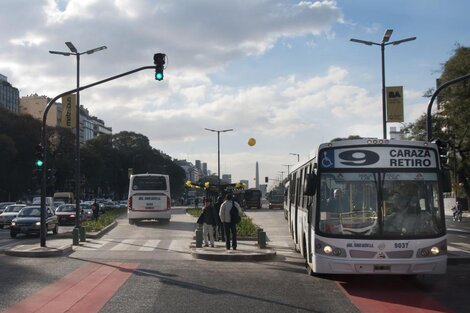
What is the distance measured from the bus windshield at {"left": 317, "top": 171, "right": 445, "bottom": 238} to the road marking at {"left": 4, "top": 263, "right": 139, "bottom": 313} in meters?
4.42

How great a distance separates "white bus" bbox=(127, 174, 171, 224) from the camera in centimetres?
3381

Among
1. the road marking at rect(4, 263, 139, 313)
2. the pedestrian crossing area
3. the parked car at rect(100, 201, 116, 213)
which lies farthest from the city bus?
the road marking at rect(4, 263, 139, 313)

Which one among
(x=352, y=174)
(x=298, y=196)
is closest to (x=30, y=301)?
(x=352, y=174)

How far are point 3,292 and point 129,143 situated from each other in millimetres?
108418

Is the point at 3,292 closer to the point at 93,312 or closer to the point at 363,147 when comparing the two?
the point at 93,312

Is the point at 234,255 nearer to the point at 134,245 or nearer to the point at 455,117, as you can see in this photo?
the point at 134,245

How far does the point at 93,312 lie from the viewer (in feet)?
28.2

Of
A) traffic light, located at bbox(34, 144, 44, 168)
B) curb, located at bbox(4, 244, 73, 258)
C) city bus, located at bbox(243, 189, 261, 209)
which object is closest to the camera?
curb, located at bbox(4, 244, 73, 258)

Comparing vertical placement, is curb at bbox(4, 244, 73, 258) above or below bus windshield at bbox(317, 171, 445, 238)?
below

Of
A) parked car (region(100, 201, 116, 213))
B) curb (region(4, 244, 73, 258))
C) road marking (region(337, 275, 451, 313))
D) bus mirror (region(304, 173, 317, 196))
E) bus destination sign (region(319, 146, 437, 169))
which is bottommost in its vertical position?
road marking (region(337, 275, 451, 313))

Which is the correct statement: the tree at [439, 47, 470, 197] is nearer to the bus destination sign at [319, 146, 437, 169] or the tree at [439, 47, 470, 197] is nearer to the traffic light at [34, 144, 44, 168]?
the bus destination sign at [319, 146, 437, 169]

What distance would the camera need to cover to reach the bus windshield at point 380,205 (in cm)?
1085

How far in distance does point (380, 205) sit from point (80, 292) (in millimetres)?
5962

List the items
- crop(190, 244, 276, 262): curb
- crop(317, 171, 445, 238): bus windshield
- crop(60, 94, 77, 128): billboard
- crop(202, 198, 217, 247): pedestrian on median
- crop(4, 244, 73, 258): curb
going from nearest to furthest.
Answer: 1. crop(317, 171, 445, 238): bus windshield
2. crop(190, 244, 276, 262): curb
3. crop(4, 244, 73, 258): curb
4. crop(202, 198, 217, 247): pedestrian on median
5. crop(60, 94, 77, 128): billboard
